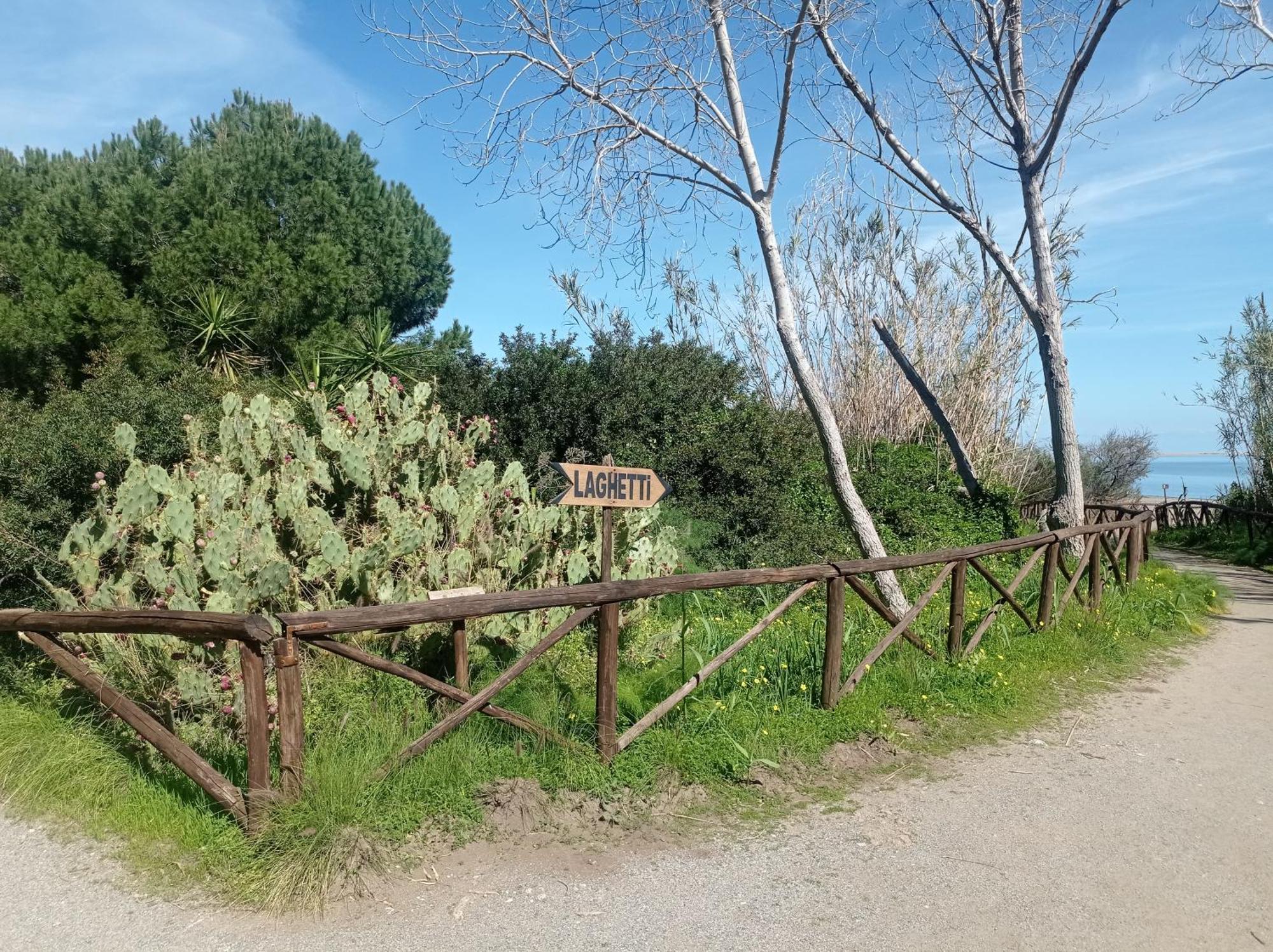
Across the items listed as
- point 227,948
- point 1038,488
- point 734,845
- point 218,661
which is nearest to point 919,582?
point 734,845

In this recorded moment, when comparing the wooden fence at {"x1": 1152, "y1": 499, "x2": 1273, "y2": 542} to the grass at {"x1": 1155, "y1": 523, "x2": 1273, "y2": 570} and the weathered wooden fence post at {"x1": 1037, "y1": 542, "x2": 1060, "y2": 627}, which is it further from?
the weathered wooden fence post at {"x1": 1037, "y1": 542, "x2": 1060, "y2": 627}

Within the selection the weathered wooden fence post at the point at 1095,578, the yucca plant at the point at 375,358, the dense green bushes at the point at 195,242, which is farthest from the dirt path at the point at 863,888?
the dense green bushes at the point at 195,242

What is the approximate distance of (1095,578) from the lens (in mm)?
9148

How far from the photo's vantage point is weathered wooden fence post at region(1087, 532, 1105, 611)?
29.5 ft

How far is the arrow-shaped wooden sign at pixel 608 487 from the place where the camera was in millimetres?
4707

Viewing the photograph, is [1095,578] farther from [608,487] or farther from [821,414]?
[608,487]

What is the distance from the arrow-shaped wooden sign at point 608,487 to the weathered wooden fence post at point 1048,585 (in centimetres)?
456

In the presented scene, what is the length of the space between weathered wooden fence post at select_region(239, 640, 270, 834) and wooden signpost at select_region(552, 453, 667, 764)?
1.64m

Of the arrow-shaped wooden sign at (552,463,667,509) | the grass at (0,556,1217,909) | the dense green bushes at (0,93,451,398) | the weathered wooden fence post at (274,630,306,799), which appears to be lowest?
the grass at (0,556,1217,909)

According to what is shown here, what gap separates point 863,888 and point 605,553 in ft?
6.66

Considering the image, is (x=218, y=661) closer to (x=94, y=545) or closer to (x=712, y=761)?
(x=94, y=545)

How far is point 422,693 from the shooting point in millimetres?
5316

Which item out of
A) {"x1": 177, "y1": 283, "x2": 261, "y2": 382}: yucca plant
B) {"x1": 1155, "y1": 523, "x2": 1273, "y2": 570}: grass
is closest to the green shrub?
{"x1": 177, "y1": 283, "x2": 261, "y2": 382}: yucca plant

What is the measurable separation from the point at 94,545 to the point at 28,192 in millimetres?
15728
